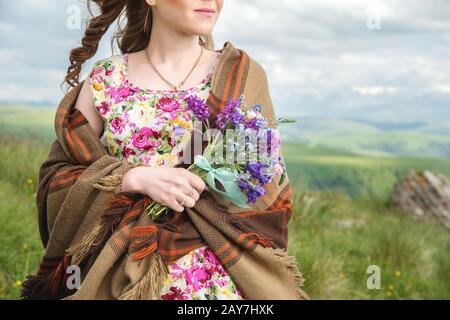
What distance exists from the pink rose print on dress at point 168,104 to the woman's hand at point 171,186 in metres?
0.32

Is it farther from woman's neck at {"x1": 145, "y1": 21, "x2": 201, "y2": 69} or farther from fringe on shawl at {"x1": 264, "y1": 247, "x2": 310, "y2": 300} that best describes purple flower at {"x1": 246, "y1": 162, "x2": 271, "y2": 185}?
woman's neck at {"x1": 145, "y1": 21, "x2": 201, "y2": 69}

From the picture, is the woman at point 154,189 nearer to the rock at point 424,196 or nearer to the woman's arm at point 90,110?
the woman's arm at point 90,110

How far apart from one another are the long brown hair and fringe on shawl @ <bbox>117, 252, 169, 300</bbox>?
48.0 inches

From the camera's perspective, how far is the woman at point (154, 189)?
2.75 m

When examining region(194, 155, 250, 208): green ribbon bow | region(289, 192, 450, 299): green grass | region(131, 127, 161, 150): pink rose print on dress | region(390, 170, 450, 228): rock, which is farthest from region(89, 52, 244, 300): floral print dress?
region(390, 170, 450, 228): rock

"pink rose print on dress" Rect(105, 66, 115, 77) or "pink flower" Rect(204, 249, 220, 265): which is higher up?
"pink rose print on dress" Rect(105, 66, 115, 77)

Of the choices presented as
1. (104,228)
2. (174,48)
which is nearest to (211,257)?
(104,228)

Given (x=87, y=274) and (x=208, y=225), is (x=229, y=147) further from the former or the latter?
(x=87, y=274)

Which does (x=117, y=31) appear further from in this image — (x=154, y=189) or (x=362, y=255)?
(x=362, y=255)

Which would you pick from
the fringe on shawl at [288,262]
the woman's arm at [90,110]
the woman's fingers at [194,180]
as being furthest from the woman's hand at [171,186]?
the woman's arm at [90,110]

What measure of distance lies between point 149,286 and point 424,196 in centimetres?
846

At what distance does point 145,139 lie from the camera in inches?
118

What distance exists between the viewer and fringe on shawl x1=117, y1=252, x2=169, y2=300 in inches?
105
